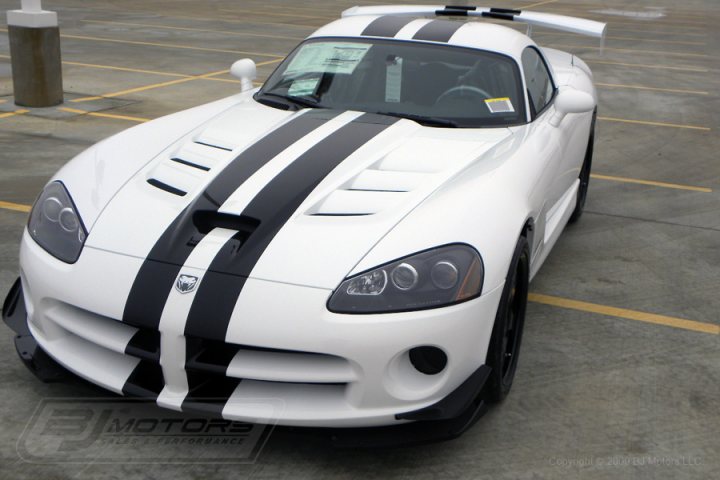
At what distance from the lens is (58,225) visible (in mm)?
3314

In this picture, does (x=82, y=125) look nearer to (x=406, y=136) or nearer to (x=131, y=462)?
(x=406, y=136)

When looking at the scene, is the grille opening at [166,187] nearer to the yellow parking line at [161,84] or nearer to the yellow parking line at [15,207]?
the yellow parking line at [15,207]

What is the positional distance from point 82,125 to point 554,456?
630 centimetres

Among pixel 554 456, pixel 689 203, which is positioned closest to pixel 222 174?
pixel 554 456

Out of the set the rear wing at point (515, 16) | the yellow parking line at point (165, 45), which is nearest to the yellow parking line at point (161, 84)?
the yellow parking line at point (165, 45)

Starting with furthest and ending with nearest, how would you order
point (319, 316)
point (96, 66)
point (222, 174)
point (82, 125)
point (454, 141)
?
point (96, 66) < point (82, 125) < point (454, 141) < point (222, 174) < point (319, 316)

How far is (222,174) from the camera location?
11.4ft

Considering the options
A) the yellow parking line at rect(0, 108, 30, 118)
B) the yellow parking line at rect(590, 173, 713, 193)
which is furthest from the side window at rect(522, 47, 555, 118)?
the yellow parking line at rect(0, 108, 30, 118)

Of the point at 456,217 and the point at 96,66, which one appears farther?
the point at 96,66

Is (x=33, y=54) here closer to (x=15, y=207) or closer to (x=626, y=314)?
(x=15, y=207)

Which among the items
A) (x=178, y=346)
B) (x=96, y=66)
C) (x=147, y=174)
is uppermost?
(x=147, y=174)

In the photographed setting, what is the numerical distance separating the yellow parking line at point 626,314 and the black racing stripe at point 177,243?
1.69 m

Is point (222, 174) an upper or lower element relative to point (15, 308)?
upper

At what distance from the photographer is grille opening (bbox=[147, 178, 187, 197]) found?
134 inches
